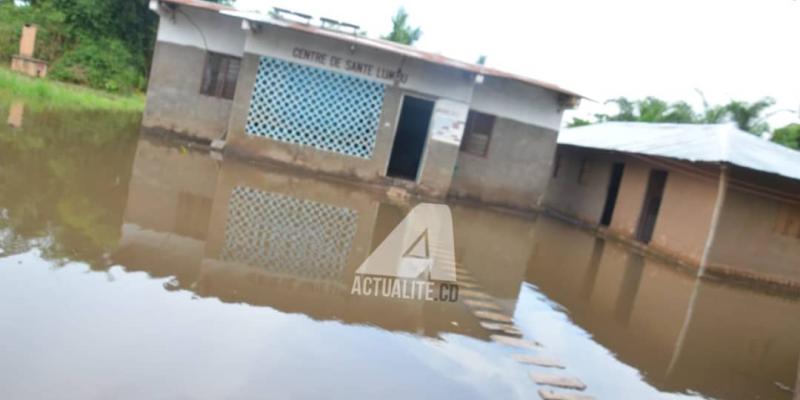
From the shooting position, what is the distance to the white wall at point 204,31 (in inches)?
500

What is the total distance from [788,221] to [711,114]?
14188 millimetres

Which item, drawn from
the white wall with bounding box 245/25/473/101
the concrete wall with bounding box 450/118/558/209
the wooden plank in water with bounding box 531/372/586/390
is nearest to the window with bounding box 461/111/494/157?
the concrete wall with bounding box 450/118/558/209

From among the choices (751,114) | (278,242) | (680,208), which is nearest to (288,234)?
(278,242)

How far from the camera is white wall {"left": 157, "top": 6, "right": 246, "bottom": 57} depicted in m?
12.7

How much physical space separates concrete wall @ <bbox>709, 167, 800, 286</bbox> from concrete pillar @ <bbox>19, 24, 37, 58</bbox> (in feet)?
65.1

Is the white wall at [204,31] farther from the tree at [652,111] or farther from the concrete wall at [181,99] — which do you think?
the tree at [652,111]

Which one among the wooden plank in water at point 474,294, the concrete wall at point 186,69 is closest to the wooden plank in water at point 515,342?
the wooden plank in water at point 474,294

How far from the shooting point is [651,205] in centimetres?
1306

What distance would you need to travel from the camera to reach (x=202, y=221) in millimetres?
6316

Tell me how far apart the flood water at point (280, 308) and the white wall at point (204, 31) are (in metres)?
4.15

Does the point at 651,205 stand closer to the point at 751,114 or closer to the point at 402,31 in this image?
the point at 751,114

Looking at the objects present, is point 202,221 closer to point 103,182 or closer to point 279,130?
point 103,182

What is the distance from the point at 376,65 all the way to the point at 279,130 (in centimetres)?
239

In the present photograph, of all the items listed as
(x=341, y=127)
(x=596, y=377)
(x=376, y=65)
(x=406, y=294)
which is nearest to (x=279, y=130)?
(x=341, y=127)
